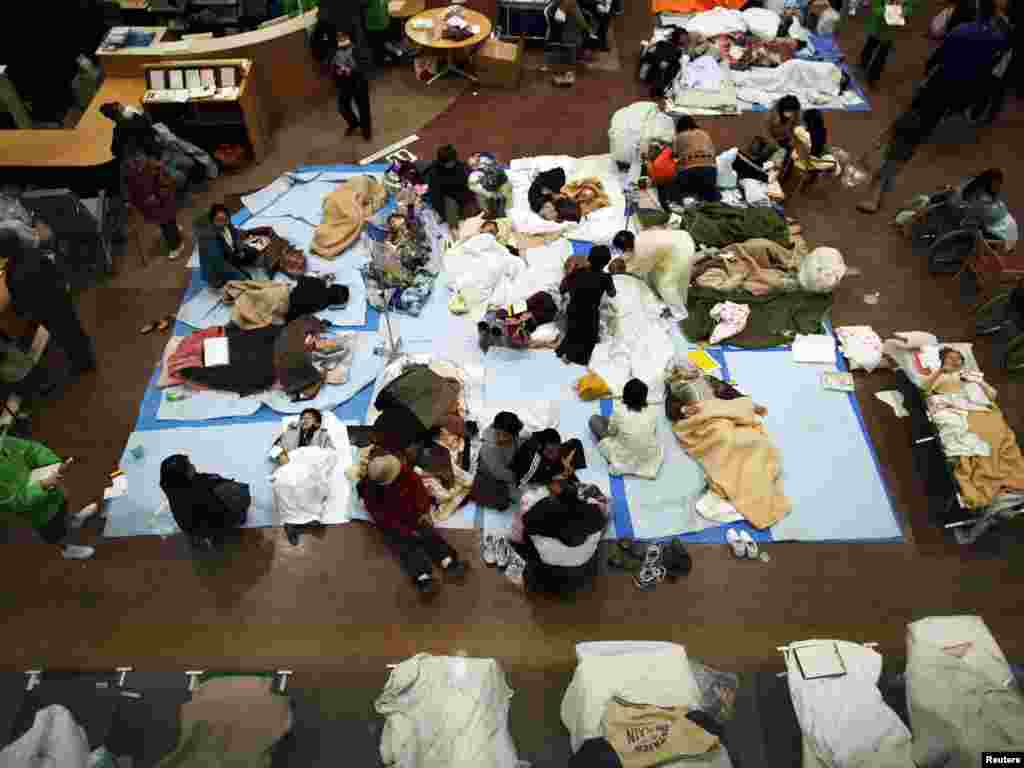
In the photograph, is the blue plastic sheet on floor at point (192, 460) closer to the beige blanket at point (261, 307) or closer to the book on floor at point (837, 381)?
the beige blanket at point (261, 307)

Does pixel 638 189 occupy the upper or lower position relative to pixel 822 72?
lower

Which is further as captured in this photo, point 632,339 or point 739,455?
point 632,339

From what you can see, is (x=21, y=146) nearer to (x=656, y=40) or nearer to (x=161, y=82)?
(x=161, y=82)

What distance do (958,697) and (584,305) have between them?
4258 millimetres

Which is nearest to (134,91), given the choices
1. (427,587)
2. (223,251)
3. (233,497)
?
(223,251)

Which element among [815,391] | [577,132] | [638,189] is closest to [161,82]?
[577,132]

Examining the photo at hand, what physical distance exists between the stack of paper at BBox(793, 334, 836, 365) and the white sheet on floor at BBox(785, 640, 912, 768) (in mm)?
3176

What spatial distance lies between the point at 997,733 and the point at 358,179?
8.00 m

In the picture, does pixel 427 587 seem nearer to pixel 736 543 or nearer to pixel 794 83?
pixel 736 543

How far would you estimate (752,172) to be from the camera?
881 cm

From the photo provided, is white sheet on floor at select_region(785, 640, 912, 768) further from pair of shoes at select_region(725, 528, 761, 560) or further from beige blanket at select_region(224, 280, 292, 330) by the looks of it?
beige blanket at select_region(224, 280, 292, 330)

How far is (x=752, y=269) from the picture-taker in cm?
779

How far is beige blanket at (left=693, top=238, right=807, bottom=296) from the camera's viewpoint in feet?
25.2

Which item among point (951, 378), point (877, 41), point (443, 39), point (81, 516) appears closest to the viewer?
point (81, 516)
